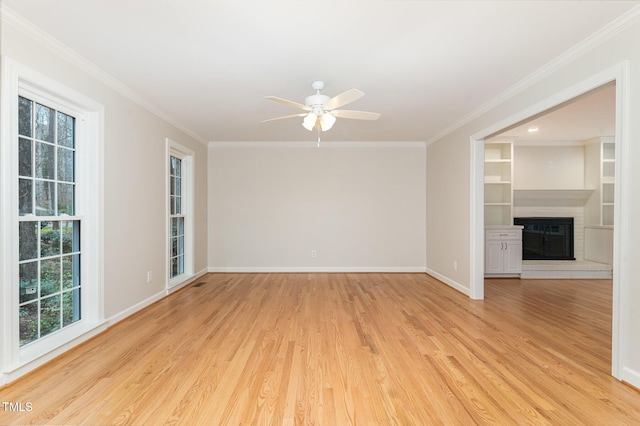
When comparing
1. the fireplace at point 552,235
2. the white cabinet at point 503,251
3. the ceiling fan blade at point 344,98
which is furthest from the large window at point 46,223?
the fireplace at point 552,235

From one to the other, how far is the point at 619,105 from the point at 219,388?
345cm

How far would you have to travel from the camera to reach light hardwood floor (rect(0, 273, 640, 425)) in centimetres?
184

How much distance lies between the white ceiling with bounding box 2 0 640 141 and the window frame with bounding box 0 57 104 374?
44 cm

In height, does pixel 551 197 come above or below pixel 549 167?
below

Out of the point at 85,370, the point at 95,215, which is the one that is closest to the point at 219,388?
the point at 85,370

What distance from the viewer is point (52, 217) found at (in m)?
2.63

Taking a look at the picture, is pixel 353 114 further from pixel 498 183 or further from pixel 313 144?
pixel 498 183

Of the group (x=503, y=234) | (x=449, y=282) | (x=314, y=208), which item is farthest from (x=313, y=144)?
(x=503, y=234)

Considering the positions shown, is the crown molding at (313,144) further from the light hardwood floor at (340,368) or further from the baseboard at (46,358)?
the baseboard at (46,358)

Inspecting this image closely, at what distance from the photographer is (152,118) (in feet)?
13.4

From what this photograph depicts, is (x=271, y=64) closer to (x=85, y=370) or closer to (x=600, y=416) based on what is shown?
(x=85, y=370)

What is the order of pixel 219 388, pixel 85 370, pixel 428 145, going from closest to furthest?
pixel 219 388 < pixel 85 370 < pixel 428 145

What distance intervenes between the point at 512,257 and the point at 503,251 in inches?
7.8

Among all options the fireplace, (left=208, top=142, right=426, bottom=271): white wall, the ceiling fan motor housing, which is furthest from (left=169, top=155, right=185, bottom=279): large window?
the fireplace
